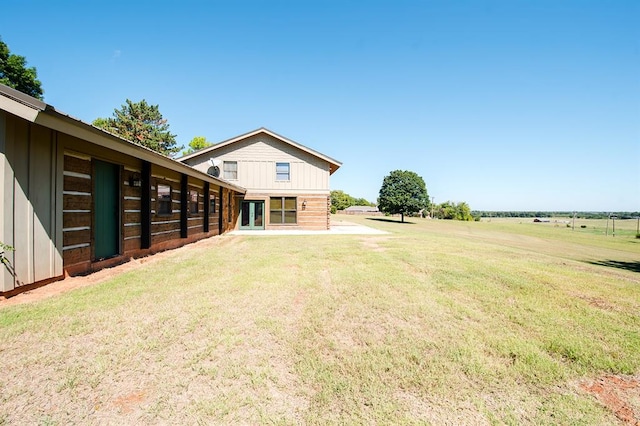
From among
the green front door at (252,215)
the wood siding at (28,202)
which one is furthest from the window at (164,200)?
the green front door at (252,215)

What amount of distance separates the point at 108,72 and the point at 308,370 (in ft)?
70.2

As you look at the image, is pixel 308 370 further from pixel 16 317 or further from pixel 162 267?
pixel 162 267

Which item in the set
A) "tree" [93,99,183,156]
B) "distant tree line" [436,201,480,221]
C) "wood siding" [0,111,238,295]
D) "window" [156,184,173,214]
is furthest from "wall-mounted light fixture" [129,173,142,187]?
"distant tree line" [436,201,480,221]

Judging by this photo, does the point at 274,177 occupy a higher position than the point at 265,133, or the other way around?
the point at 265,133

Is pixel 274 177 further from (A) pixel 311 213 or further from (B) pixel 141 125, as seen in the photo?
(B) pixel 141 125

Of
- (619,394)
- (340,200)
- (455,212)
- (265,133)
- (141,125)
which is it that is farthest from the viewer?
(340,200)

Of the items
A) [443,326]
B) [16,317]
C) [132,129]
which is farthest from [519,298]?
[132,129]

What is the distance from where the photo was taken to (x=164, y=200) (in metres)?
9.08

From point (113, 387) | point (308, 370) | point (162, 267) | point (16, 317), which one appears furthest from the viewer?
point (162, 267)

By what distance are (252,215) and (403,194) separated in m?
26.7

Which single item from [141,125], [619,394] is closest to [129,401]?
[619,394]

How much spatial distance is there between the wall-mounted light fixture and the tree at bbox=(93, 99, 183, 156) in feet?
116

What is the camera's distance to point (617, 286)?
5609 mm

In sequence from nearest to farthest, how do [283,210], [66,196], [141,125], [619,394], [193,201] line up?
[619,394]
[66,196]
[193,201]
[283,210]
[141,125]
